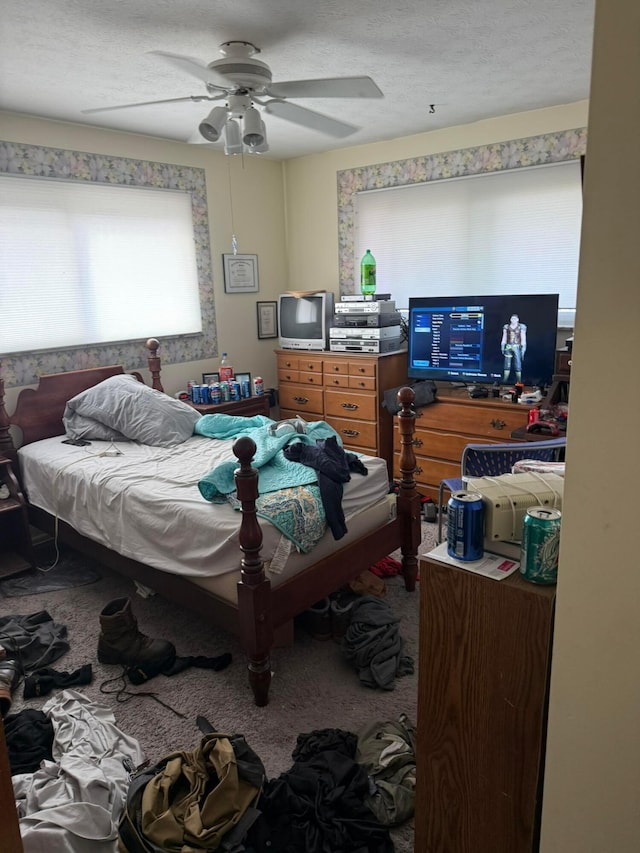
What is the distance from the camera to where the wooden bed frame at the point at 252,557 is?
7.09 ft

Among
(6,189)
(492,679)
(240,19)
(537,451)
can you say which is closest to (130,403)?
(6,189)

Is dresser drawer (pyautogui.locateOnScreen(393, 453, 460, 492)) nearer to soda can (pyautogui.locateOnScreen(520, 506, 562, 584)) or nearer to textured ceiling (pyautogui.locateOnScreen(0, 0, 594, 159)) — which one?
textured ceiling (pyautogui.locateOnScreen(0, 0, 594, 159))

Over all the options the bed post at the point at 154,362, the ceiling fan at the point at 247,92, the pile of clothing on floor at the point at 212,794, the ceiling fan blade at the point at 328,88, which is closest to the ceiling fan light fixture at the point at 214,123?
the ceiling fan at the point at 247,92

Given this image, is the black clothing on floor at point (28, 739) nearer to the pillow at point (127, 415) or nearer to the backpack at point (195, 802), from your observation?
the backpack at point (195, 802)

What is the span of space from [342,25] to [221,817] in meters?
2.85

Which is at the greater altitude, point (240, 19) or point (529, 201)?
point (240, 19)

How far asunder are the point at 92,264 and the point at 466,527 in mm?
3445

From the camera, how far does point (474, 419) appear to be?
12.7 ft

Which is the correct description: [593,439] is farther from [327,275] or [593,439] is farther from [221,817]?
[327,275]

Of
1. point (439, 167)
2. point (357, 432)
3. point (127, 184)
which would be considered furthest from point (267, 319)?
point (439, 167)

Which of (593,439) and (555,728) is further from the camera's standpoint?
(555,728)

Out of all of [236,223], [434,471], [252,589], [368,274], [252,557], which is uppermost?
[236,223]

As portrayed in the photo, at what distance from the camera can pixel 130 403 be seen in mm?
3559

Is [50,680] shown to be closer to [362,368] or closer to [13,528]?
[13,528]
